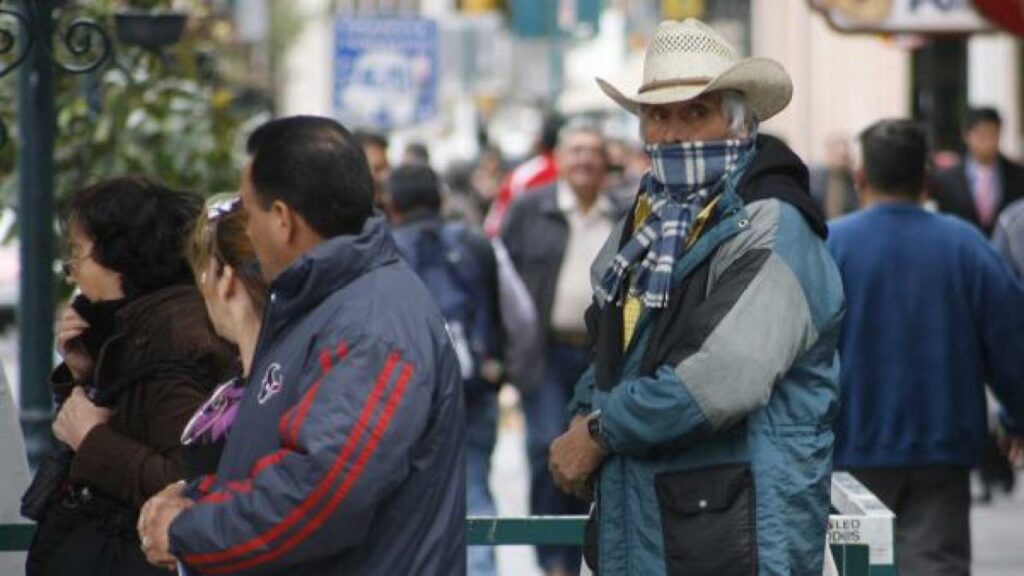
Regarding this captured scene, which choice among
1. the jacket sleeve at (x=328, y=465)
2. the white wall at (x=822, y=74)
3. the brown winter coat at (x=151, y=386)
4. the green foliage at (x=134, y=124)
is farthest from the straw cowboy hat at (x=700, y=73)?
the white wall at (x=822, y=74)

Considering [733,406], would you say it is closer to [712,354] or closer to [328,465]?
[712,354]

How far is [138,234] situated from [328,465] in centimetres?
153

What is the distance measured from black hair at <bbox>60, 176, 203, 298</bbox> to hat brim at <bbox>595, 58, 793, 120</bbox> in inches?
41.2

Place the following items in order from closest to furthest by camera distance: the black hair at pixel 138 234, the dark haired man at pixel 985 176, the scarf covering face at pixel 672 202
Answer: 1. the scarf covering face at pixel 672 202
2. the black hair at pixel 138 234
3. the dark haired man at pixel 985 176

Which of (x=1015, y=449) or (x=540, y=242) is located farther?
(x=540, y=242)

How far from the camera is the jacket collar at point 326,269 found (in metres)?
4.92

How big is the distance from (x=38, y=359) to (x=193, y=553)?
513cm

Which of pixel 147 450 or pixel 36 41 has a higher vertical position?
pixel 36 41

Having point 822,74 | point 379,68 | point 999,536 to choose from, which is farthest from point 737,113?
point 822,74

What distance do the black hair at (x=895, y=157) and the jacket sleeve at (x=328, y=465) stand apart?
13.7 ft

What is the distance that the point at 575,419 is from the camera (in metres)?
5.94

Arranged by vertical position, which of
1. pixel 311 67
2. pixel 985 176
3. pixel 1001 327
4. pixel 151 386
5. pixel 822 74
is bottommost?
pixel 311 67

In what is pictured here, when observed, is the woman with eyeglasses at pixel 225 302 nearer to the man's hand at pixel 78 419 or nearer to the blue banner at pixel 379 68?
the man's hand at pixel 78 419

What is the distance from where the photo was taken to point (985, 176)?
16.5 metres
